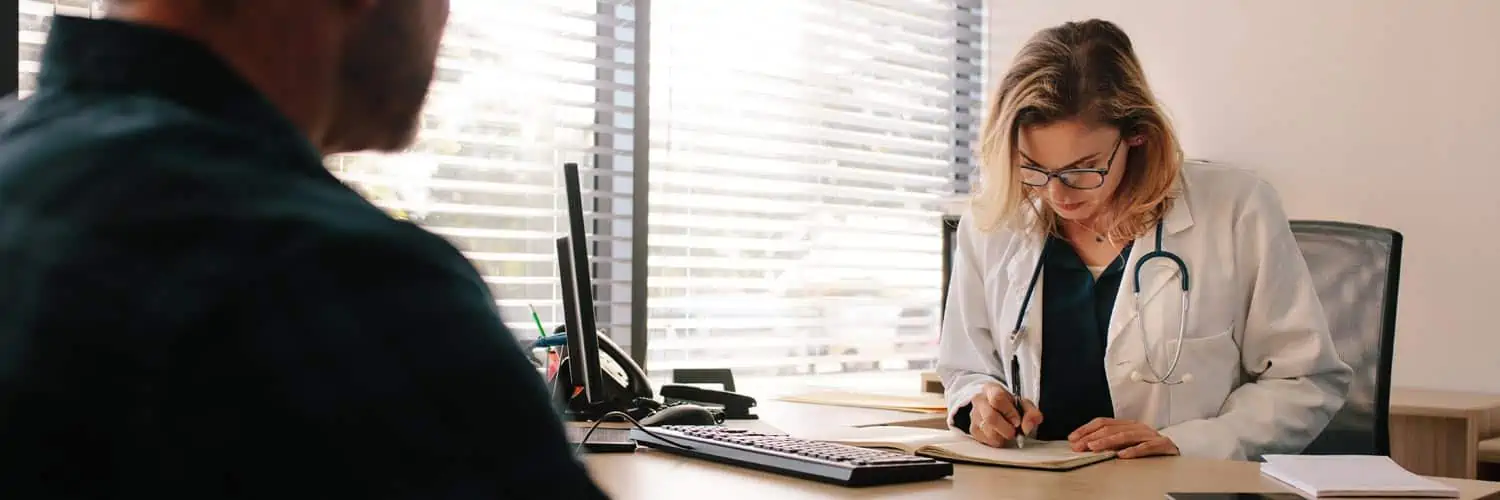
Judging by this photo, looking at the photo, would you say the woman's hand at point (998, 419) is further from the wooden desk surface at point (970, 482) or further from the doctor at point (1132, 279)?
the wooden desk surface at point (970, 482)

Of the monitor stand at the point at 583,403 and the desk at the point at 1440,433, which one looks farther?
the desk at the point at 1440,433

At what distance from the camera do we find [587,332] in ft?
6.12

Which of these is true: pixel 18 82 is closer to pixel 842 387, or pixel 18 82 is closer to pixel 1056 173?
pixel 1056 173

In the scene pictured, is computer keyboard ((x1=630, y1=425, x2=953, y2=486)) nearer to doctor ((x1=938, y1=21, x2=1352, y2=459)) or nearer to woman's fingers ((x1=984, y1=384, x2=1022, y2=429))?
woman's fingers ((x1=984, y1=384, x2=1022, y2=429))

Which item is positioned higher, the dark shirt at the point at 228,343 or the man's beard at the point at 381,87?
the man's beard at the point at 381,87

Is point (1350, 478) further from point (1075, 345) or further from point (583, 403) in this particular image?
point (583, 403)

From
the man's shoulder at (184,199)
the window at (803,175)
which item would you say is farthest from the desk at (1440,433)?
the man's shoulder at (184,199)

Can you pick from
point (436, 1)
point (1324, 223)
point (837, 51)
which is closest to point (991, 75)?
point (837, 51)

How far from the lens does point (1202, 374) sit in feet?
6.88

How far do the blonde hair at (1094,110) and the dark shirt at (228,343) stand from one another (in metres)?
1.77

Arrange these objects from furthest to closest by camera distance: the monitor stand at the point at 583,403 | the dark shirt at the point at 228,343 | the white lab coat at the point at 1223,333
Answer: the monitor stand at the point at 583,403 < the white lab coat at the point at 1223,333 < the dark shirt at the point at 228,343

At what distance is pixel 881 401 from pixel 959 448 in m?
0.91

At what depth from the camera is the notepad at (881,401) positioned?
8.23 feet

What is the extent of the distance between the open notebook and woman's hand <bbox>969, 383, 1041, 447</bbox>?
0.05 ft
